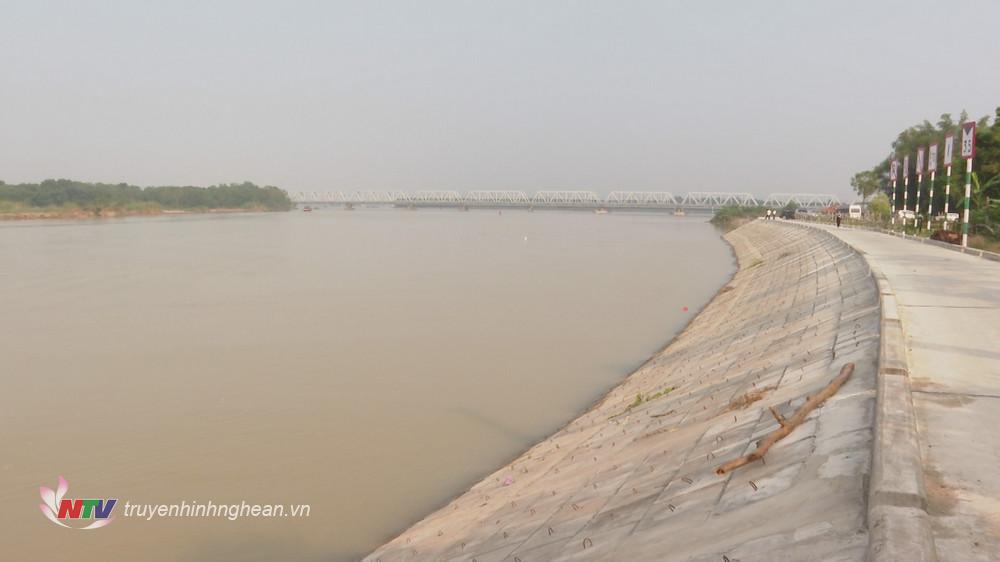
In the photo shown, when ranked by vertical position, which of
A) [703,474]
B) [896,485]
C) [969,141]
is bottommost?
[703,474]

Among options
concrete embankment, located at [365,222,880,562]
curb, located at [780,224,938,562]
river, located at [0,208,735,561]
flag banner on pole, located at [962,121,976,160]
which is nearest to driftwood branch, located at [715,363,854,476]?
concrete embankment, located at [365,222,880,562]

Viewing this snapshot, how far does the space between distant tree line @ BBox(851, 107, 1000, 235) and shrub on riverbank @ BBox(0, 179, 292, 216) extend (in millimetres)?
110134

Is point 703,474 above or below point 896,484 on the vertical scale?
below

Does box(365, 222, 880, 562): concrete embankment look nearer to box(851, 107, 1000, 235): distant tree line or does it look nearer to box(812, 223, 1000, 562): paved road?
box(812, 223, 1000, 562): paved road

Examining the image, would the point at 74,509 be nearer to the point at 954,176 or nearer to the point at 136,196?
the point at 954,176

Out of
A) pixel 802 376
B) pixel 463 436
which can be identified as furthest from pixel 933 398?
pixel 463 436

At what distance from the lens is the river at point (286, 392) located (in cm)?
795

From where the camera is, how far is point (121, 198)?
118688mm

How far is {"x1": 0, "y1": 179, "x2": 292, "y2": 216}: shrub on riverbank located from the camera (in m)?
107

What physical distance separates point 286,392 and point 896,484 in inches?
418

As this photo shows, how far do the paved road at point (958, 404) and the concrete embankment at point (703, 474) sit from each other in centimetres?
39

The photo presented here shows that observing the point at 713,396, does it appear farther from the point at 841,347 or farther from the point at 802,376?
the point at 841,347

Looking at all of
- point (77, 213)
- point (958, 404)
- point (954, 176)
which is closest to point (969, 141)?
point (954, 176)

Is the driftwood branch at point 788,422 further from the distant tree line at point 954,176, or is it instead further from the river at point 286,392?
the distant tree line at point 954,176
